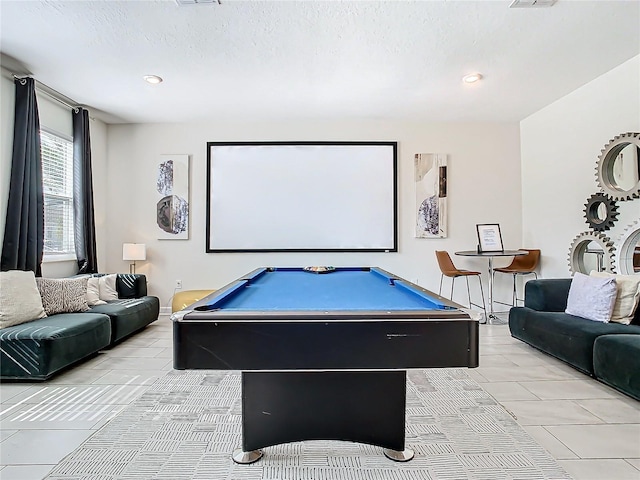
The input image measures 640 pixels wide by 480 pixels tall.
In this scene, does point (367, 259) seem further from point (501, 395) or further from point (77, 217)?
point (77, 217)

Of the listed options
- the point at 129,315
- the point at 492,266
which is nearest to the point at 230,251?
the point at 129,315

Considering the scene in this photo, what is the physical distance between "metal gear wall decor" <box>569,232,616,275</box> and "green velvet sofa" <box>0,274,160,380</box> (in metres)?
4.93

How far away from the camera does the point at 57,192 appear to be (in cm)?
444

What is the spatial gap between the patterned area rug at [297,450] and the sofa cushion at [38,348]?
2.84 feet

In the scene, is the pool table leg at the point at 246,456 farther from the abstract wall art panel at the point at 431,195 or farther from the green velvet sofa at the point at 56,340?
the abstract wall art panel at the point at 431,195

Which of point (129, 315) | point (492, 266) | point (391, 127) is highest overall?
A: point (391, 127)

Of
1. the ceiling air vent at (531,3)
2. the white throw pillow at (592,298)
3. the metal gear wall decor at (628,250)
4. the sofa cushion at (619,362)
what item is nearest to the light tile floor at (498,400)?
the sofa cushion at (619,362)

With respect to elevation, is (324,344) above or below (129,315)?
above

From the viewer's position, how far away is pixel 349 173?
5.35 meters

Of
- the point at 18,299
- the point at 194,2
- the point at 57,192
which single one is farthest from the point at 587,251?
the point at 57,192

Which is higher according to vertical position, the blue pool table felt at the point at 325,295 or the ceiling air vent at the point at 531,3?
the ceiling air vent at the point at 531,3

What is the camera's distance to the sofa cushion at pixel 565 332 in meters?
2.86

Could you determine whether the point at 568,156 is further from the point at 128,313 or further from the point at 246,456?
the point at 128,313

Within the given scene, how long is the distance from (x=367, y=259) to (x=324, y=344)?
13.3 ft
